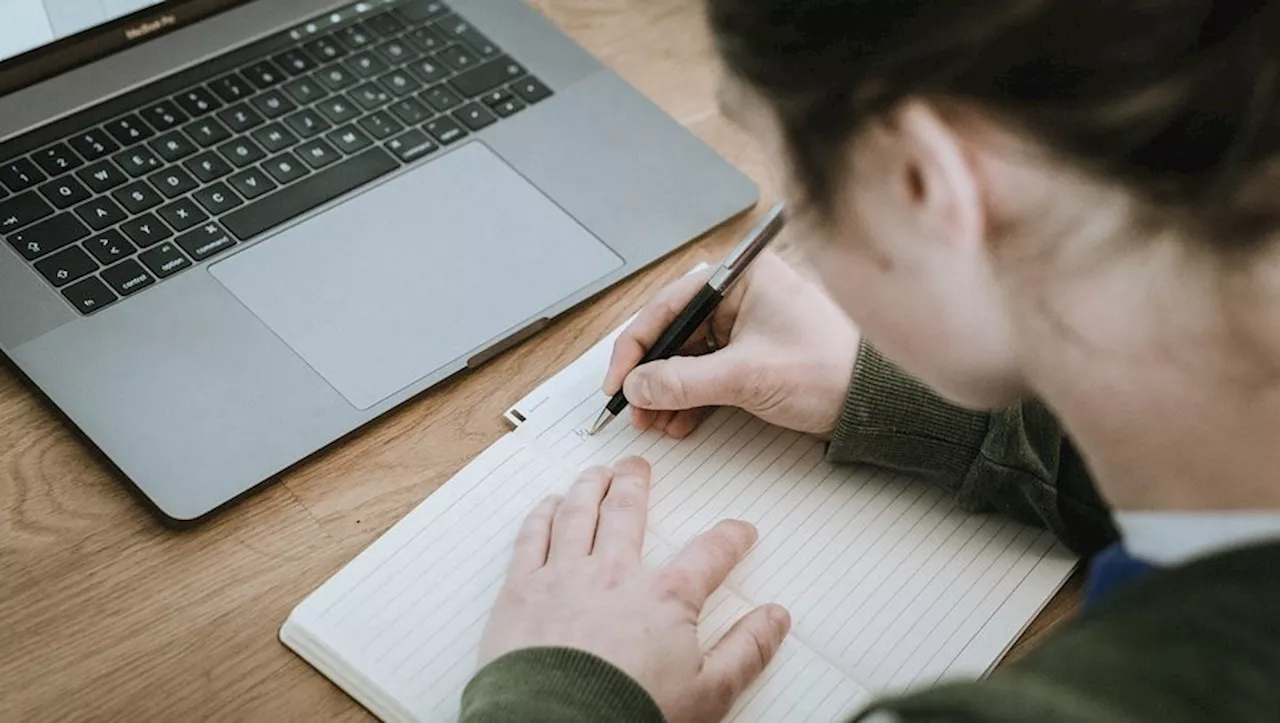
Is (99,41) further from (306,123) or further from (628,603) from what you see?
(628,603)

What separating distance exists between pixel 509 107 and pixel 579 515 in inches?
12.4

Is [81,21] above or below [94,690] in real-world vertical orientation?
above

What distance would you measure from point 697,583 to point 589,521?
0.20 ft

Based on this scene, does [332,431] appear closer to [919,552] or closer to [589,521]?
[589,521]

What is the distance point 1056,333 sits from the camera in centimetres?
50

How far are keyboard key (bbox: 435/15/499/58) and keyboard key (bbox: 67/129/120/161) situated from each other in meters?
0.22

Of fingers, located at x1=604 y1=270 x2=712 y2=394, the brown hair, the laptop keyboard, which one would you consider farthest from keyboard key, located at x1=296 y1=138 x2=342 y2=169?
the brown hair

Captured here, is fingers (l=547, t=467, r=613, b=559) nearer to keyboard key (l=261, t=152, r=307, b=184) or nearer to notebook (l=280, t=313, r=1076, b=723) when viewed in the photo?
notebook (l=280, t=313, r=1076, b=723)

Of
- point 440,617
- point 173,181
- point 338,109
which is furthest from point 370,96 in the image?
point 440,617

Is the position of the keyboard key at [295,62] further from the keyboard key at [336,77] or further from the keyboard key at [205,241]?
the keyboard key at [205,241]

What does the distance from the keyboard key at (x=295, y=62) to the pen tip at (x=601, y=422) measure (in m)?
0.31

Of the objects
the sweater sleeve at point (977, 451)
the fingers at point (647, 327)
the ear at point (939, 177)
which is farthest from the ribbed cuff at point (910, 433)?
the ear at point (939, 177)

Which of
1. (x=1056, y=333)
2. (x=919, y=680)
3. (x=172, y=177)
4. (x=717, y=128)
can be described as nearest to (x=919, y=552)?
(x=919, y=680)

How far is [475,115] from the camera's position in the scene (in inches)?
33.9
